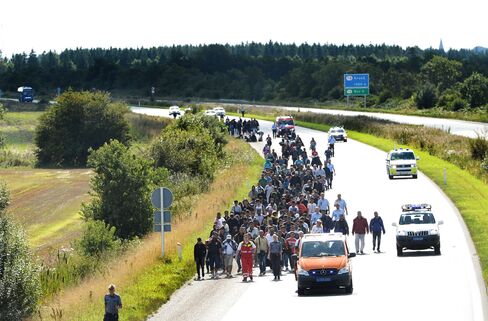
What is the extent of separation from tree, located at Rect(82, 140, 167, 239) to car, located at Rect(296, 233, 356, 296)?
81.6 feet

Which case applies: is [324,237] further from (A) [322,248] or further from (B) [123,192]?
(B) [123,192]

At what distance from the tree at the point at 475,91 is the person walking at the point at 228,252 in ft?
315

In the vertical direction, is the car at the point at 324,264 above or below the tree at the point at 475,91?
below

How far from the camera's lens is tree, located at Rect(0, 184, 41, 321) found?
1101 inches

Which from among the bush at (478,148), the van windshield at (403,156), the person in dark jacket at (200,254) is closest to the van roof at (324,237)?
the person in dark jacket at (200,254)

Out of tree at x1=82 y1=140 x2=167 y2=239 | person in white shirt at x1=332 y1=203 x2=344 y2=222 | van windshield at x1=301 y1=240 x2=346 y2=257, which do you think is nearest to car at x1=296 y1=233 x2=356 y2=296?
van windshield at x1=301 y1=240 x2=346 y2=257

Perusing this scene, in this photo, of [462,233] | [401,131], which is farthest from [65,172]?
[462,233]

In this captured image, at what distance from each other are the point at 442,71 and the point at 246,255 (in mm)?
136695

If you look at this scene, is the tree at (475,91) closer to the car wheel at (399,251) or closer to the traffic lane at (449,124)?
the traffic lane at (449,124)

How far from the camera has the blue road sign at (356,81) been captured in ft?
390

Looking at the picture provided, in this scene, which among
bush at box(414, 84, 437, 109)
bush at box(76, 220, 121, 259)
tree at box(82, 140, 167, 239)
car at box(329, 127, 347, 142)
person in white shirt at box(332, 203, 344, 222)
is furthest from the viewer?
bush at box(414, 84, 437, 109)

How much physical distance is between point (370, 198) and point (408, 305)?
84.2 feet

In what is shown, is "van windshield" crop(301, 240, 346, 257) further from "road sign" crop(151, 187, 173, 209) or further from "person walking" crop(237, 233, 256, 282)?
"road sign" crop(151, 187, 173, 209)

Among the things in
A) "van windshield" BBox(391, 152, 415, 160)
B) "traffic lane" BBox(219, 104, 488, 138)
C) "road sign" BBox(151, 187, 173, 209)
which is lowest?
"traffic lane" BBox(219, 104, 488, 138)
